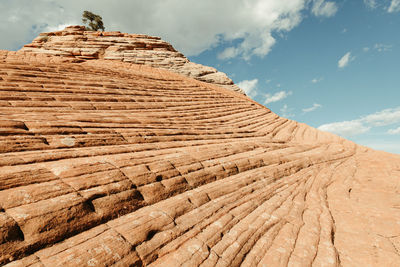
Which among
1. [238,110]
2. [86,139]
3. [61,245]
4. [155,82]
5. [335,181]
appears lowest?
[61,245]

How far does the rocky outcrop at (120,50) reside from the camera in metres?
26.8

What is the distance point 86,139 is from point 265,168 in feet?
22.0

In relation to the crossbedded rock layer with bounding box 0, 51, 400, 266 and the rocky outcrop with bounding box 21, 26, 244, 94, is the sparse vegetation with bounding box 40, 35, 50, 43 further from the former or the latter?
the crossbedded rock layer with bounding box 0, 51, 400, 266

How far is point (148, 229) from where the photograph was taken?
422 cm

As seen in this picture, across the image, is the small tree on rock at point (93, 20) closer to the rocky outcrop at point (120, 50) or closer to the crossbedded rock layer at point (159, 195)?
the rocky outcrop at point (120, 50)

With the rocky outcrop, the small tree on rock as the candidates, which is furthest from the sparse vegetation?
the small tree on rock

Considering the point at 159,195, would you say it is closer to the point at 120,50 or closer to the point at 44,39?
the point at 120,50

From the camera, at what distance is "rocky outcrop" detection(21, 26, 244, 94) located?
26.8 m

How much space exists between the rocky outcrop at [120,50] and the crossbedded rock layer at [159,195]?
1752 centimetres

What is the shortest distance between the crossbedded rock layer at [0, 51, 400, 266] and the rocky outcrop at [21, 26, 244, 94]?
57.5 ft

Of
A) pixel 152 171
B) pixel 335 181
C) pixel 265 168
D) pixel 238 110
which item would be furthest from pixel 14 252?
pixel 238 110

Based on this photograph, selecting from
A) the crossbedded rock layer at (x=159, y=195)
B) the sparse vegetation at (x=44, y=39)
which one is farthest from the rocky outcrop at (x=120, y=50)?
the crossbedded rock layer at (x=159, y=195)

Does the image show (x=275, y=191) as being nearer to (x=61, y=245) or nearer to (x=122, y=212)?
(x=122, y=212)

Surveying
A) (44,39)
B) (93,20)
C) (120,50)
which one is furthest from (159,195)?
(93,20)
